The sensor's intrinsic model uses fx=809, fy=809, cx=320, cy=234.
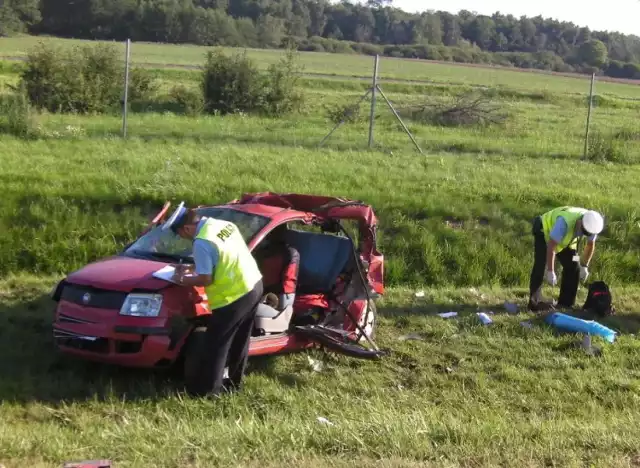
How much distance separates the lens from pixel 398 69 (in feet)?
171

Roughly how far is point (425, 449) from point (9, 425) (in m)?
2.81

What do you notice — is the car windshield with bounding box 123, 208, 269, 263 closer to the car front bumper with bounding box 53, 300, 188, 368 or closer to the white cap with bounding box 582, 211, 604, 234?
the car front bumper with bounding box 53, 300, 188, 368

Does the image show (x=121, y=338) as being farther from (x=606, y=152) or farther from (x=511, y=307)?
(x=606, y=152)

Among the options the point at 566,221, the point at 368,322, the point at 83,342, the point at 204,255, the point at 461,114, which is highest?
the point at 461,114

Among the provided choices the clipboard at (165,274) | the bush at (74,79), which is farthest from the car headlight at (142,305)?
the bush at (74,79)

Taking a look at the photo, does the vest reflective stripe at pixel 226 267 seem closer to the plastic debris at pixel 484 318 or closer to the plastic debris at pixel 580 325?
the plastic debris at pixel 484 318

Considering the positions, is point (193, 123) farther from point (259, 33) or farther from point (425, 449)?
point (259, 33)

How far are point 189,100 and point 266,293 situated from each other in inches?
601

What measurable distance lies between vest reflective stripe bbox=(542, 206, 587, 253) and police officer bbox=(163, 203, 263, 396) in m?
4.29

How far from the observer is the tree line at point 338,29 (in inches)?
2351

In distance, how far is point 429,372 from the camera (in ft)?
24.4

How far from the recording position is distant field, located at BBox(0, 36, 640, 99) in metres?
44.7

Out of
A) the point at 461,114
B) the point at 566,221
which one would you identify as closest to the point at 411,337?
the point at 566,221

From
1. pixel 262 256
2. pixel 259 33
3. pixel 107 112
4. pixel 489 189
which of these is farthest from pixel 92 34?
pixel 262 256
